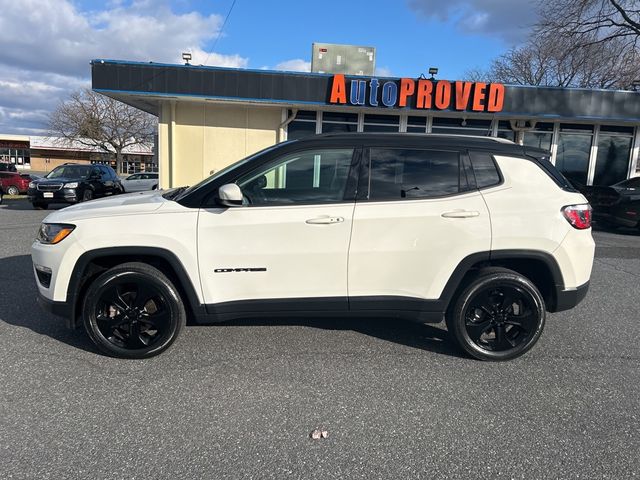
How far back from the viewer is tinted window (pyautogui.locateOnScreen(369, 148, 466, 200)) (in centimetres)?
362

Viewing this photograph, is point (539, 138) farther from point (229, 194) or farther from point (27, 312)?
point (27, 312)

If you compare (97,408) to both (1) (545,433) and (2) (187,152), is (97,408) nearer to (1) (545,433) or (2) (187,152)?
(1) (545,433)

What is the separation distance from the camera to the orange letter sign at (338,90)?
12453mm

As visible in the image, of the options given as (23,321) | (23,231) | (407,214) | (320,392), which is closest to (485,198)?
(407,214)

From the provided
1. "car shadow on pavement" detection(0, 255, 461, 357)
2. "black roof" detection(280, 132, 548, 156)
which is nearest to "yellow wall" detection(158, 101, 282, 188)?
"car shadow on pavement" detection(0, 255, 461, 357)

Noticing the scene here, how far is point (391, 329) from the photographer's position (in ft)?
14.4

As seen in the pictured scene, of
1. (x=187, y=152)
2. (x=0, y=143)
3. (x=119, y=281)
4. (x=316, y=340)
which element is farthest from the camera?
(x=0, y=143)

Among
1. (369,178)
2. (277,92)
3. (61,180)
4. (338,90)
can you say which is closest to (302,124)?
(277,92)

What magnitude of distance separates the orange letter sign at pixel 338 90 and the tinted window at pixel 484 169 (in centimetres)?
952

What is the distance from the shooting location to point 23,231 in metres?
9.87

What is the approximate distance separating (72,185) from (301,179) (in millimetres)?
13319

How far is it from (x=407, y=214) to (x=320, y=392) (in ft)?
4.93

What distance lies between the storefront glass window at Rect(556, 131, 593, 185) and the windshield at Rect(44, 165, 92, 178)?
1608 cm

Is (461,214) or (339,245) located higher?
(461,214)
